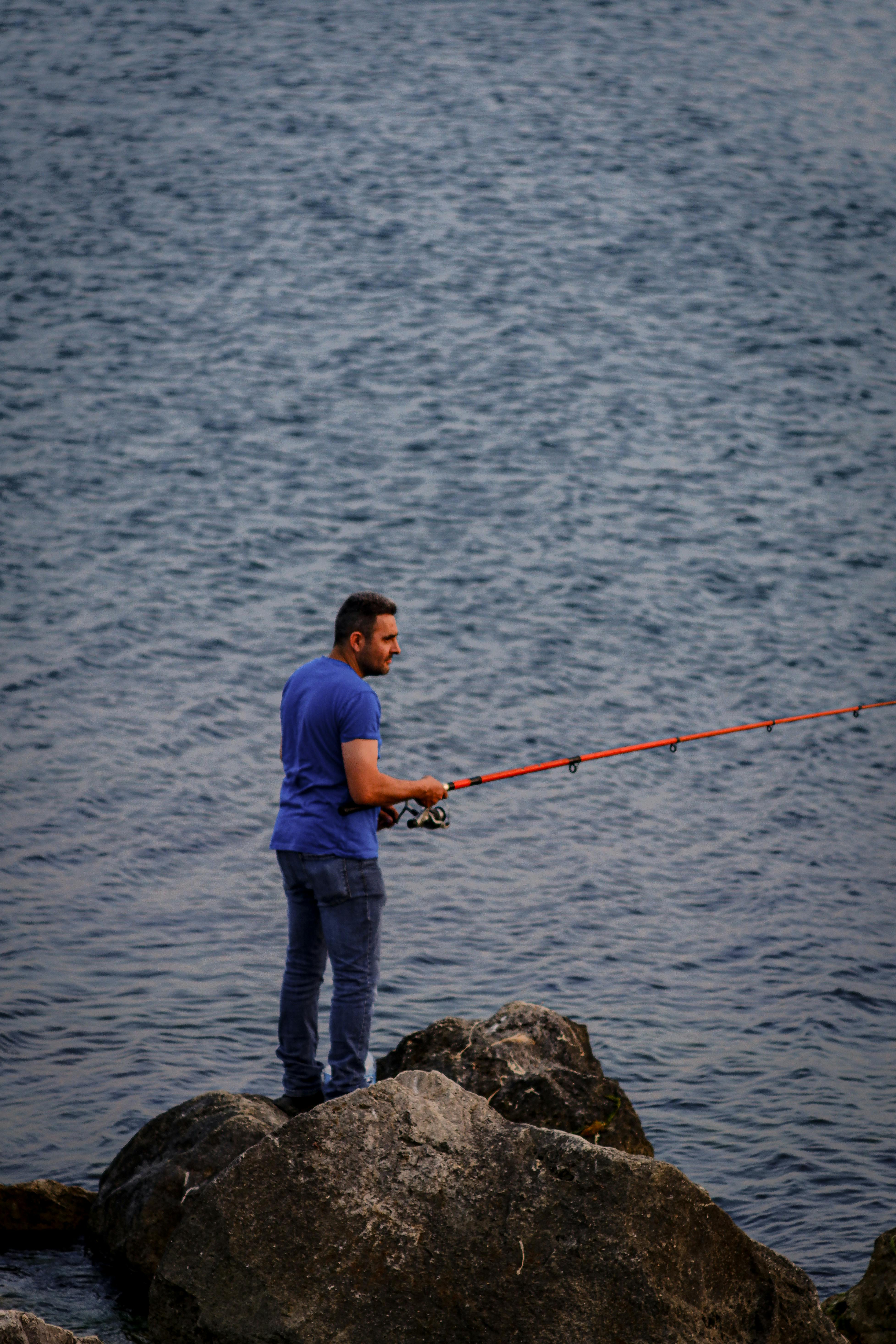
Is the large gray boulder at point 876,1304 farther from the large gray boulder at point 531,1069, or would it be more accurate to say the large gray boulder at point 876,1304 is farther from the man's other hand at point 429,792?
the man's other hand at point 429,792

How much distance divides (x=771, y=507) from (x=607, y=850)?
961cm

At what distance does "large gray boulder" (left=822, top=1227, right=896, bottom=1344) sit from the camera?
430 cm

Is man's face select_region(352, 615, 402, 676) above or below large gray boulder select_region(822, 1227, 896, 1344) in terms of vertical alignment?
above

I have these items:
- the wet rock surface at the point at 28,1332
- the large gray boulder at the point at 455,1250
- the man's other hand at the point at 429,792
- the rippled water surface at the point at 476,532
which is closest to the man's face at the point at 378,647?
the man's other hand at the point at 429,792

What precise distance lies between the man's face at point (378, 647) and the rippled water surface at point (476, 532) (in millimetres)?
1960

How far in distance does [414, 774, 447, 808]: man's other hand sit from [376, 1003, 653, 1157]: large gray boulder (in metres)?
0.88

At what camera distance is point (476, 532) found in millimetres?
17891

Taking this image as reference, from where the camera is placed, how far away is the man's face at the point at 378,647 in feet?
15.7

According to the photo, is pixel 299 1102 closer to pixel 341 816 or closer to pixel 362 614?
pixel 341 816

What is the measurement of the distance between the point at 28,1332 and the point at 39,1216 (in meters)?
1.88

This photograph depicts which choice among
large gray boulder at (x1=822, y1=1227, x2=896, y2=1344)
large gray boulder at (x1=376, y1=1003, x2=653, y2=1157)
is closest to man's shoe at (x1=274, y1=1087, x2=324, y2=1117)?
large gray boulder at (x1=376, y1=1003, x2=653, y2=1157)

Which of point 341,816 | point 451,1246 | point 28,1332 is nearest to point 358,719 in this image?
point 341,816

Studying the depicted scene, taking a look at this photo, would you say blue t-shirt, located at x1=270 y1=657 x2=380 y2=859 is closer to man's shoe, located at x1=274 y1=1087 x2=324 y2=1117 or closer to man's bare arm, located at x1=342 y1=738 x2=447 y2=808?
man's bare arm, located at x1=342 y1=738 x2=447 y2=808

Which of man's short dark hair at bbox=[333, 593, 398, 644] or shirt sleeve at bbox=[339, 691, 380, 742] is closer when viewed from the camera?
shirt sleeve at bbox=[339, 691, 380, 742]
